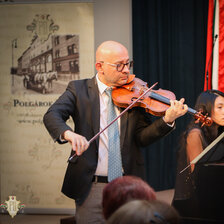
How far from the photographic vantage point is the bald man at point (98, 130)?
2.41m

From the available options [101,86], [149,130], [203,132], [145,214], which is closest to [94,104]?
[101,86]

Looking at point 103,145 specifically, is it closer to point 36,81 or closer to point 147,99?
point 147,99

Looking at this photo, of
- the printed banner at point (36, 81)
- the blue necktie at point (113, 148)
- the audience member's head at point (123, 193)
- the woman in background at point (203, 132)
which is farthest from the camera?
the printed banner at point (36, 81)

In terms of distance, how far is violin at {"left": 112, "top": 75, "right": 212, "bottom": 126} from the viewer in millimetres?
2426

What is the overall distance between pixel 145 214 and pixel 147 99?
1305mm

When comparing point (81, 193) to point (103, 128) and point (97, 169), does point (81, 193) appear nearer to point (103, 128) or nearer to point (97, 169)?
point (97, 169)

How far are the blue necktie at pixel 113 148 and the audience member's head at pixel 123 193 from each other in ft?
2.78

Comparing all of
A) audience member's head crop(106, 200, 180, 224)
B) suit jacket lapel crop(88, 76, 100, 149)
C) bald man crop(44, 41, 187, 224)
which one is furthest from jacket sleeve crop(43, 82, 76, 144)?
audience member's head crop(106, 200, 180, 224)

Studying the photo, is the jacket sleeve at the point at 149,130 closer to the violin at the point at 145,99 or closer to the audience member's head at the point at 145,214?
the violin at the point at 145,99

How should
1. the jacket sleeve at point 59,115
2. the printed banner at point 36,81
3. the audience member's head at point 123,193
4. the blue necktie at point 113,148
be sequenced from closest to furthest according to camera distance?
the audience member's head at point 123,193
the jacket sleeve at point 59,115
the blue necktie at point 113,148
the printed banner at point 36,81

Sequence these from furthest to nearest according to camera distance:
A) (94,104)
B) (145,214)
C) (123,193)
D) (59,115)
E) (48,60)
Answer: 1. (48,60)
2. (94,104)
3. (59,115)
4. (123,193)
5. (145,214)

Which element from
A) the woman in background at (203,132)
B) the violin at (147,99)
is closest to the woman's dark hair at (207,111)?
the woman in background at (203,132)

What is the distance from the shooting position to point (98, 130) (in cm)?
244

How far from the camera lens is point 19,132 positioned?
4.35 m
